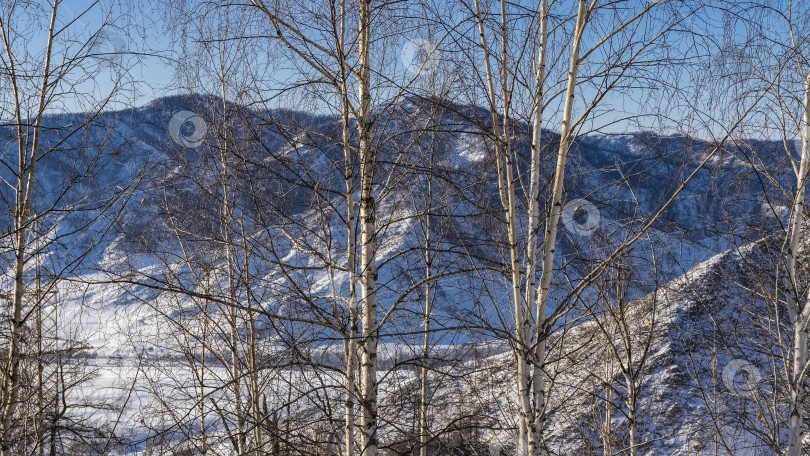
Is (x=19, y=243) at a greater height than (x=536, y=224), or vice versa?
(x=19, y=243)

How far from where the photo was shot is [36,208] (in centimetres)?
527

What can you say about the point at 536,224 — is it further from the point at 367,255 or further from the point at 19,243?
the point at 19,243

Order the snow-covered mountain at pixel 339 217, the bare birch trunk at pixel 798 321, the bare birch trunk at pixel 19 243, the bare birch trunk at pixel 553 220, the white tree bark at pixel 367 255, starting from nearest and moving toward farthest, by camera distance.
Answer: the white tree bark at pixel 367 255, the bare birch trunk at pixel 553 220, the snow-covered mountain at pixel 339 217, the bare birch trunk at pixel 19 243, the bare birch trunk at pixel 798 321

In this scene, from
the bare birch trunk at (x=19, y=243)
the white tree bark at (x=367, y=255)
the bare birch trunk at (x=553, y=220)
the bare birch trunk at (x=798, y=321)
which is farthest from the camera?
the bare birch trunk at (x=798, y=321)

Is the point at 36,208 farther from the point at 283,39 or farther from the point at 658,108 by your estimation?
the point at 658,108

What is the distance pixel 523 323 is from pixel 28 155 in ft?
13.8

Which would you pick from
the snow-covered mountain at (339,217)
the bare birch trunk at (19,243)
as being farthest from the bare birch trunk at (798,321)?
the bare birch trunk at (19,243)

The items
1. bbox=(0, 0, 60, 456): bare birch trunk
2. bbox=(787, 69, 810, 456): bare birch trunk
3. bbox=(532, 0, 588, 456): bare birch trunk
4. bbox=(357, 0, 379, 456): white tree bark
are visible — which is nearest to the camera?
bbox=(357, 0, 379, 456): white tree bark

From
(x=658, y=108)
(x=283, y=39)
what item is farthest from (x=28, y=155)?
(x=658, y=108)

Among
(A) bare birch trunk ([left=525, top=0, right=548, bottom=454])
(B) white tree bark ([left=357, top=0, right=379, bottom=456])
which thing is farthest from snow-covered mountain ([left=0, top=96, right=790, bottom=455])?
(A) bare birch trunk ([left=525, top=0, right=548, bottom=454])

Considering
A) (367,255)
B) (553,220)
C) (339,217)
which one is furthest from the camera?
(339,217)

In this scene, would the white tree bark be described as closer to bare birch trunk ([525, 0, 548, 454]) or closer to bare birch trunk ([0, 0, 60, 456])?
bare birch trunk ([525, 0, 548, 454])

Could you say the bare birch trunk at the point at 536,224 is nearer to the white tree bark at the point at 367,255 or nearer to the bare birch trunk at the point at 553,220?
the bare birch trunk at the point at 553,220

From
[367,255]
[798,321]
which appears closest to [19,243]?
[367,255]
